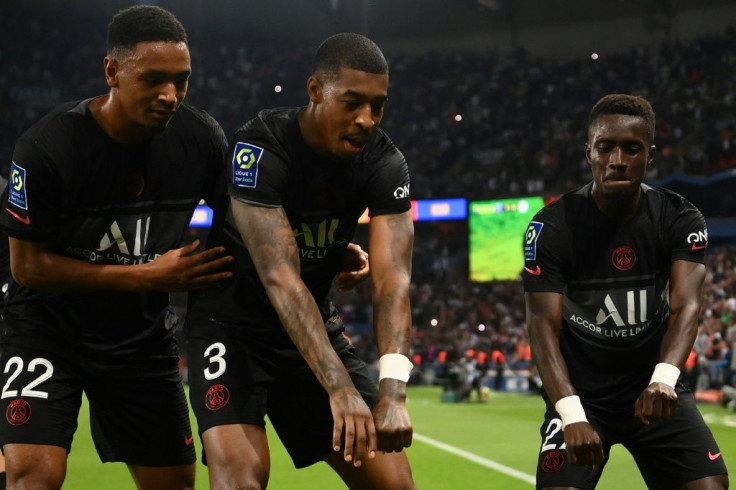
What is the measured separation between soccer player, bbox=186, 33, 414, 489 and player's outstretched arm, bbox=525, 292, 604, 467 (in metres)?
0.79

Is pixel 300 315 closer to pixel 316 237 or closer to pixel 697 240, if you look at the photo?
pixel 316 237

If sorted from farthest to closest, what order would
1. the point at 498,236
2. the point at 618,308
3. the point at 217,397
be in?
the point at 498,236 < the point at 618,308 < the point at 217,397

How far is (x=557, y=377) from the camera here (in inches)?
195

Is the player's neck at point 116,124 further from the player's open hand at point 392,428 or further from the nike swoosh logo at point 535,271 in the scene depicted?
the nike swoosh logo at point 535,271

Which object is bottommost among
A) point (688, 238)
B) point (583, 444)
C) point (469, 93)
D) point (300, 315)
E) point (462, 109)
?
point (583, 444)

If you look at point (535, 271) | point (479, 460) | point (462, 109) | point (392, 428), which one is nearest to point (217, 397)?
point (392, 428)

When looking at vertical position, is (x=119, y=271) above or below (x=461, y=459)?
above

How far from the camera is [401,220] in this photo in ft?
14.7

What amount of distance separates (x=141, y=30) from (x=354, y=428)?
76.6 inches

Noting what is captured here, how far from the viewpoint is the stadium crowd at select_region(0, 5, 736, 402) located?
31.9m

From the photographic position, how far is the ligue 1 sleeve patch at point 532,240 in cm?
525

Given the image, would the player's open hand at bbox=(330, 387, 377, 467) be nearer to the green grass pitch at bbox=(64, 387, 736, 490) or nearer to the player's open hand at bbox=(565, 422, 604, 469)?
the player's open hand at bbox=(565, 422, 604, 469)

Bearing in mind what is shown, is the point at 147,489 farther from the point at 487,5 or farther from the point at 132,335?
the point at 487,5

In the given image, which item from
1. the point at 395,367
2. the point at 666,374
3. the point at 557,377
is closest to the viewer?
the point at 395,367
